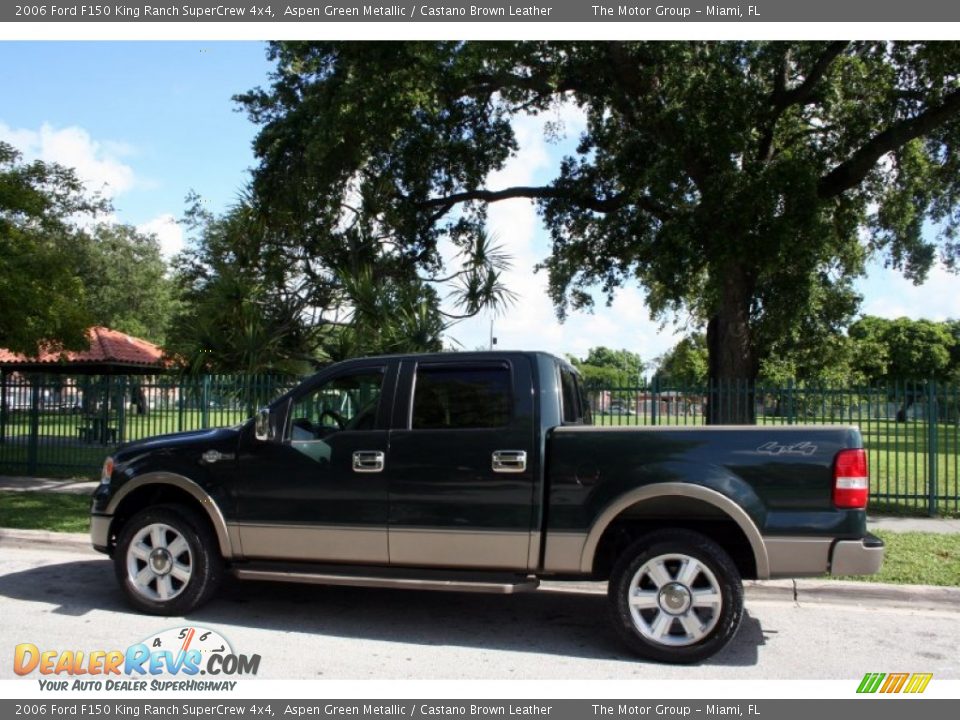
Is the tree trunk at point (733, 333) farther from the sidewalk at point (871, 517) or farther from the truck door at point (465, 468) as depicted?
the truck door at point (465, 468)

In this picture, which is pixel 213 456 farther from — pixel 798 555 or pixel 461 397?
pixel 798 555

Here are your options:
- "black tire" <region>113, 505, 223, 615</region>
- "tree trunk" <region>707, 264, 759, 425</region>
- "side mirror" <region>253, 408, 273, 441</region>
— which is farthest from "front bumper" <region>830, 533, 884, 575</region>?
"tree trunk" <region>707, 264, 759, 425</region>

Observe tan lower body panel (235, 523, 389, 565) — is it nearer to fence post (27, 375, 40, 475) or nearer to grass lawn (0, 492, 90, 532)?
grass lawn (0, 492, 90, 532)

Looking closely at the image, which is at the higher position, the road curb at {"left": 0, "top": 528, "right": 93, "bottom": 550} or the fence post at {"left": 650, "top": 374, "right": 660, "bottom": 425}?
the fence post at {"left": 650, "top": 374, "right": 660, "bottom": 425}

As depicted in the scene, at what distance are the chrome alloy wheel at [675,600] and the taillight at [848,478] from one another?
3.05 ft

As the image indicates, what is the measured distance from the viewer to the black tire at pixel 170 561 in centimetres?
603

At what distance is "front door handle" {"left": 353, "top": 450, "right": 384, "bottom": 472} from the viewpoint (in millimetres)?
5734

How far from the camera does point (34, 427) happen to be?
47.2 ft

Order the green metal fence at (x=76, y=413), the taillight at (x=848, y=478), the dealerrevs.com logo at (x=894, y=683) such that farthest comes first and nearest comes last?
the green metal fence at (x=76, y=413) < the taillight at (x=848, y=478) < the dealerrevs.com logo at (x=894, y=683)

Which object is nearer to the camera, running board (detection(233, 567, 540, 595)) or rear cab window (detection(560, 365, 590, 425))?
running board (detection(233, 567, 540, 595))

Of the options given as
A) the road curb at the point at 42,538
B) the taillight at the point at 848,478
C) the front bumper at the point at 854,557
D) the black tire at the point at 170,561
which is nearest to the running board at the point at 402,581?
the black tire at the point at 170,561

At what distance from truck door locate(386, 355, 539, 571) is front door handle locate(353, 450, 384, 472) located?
8 centimetres

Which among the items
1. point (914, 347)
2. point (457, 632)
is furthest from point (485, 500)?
point (914, 347)

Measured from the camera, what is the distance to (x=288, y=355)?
42.2 feet
